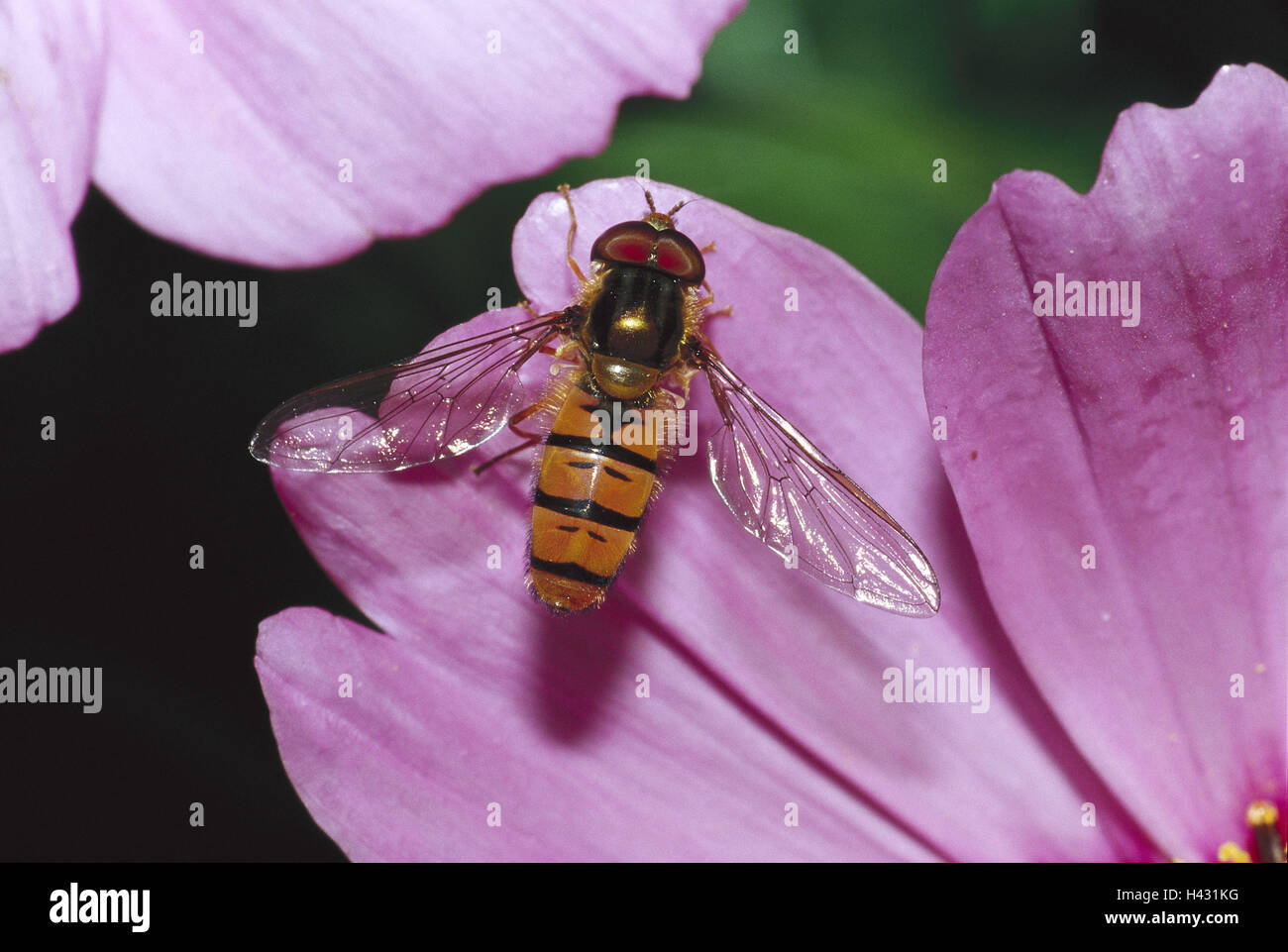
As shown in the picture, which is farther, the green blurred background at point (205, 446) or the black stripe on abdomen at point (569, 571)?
the green blurred background at point (205, 446)

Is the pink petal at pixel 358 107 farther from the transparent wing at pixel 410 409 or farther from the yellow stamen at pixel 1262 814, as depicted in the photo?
the yellow stamen at pixel 1262 814

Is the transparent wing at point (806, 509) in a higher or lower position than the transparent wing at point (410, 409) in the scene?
lower

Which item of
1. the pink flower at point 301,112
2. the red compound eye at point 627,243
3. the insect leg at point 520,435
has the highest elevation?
the pink flower at point 301,112

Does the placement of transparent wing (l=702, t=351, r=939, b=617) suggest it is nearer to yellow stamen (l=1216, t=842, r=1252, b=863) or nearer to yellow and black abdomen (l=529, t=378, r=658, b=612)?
yellow and black abdomen (l=529, t=378, r=658, b=612)

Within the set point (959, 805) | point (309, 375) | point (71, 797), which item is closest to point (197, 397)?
point (309, 375)

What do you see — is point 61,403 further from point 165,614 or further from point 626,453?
point 626,453

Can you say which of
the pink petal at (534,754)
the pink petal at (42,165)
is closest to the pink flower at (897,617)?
the pink petal at (534,754)

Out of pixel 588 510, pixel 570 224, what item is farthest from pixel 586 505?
pixel 570 224
